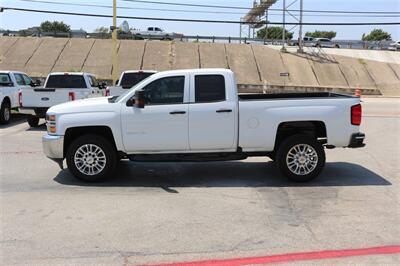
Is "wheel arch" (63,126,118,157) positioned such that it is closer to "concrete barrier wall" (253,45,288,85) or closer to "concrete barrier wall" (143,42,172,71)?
"concrete barrier wall" (253,45,288,85)

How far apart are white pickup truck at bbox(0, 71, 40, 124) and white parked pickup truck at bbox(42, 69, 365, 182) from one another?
8.60 m

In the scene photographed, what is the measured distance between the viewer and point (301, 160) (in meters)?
8.12

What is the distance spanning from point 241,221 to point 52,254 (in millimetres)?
2275

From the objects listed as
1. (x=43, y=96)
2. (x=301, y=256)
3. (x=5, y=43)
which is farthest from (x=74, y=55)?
(x=301, y=256)

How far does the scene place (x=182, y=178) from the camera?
8484 mm

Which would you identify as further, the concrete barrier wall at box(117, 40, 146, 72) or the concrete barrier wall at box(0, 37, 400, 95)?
the concrete barrier wall at box(117, 40, 146, 72)

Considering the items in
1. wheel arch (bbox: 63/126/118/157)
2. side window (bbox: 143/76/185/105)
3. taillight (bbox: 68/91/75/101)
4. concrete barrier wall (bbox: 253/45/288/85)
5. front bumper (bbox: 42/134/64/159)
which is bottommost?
front bumper (bbox: 42/134/64/159)

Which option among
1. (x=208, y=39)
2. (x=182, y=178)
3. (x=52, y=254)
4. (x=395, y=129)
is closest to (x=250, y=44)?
(x=208, y=39)

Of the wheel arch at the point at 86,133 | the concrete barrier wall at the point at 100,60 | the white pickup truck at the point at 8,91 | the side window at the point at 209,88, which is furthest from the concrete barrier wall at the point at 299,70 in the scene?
the wheel arch at the point at 86,133

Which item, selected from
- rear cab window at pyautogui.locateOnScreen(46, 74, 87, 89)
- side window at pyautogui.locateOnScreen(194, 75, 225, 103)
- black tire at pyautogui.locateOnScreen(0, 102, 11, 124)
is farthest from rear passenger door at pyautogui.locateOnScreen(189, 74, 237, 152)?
black tire at pyautogui.locateOnScreen(0, 102, 11, 124)

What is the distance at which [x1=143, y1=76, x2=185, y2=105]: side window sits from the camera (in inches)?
317

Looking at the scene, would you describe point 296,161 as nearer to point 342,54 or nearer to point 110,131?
point 110,131

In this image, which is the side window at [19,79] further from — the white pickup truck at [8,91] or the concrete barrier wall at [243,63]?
the concrete barrier wall at [243,63]

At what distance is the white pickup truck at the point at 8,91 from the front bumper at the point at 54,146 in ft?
27.6
